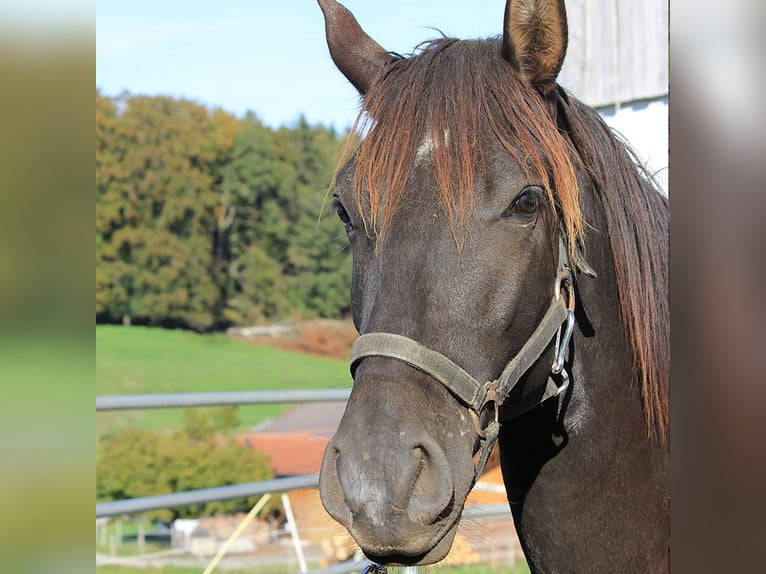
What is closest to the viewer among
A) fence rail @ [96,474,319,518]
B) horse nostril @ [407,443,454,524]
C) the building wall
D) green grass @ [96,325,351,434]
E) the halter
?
horse nostril @ [407,443,454,524]

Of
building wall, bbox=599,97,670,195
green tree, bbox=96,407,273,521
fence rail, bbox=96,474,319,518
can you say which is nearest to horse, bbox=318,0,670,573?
fence rail, bbox=96,474,319,518

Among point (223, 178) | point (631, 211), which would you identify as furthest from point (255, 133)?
point (631, 211)

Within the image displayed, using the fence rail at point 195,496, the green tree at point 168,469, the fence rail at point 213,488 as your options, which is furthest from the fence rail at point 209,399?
the green tree at point 168,469

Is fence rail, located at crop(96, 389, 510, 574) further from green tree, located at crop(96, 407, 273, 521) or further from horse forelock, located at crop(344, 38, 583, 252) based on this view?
green tree, located at crop(96, 407, 273, 521)

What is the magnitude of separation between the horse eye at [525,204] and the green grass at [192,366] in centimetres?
2509

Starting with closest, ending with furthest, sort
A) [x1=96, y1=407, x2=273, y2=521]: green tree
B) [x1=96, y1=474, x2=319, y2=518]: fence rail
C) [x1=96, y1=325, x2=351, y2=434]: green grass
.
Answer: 1. [x1=96, y1=474, x2=319, y2=518]: fence rail
2. [x1=96, y1=407, x2=273, y2=521]: green tree
3. [x1=96, y1=325, x2=351, y2=434]: green grass

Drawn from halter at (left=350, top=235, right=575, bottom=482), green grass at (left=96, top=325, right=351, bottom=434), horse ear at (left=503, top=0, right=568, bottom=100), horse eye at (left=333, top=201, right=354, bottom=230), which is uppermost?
horse ear at (left=503, top=0, right=568, bottom=100)

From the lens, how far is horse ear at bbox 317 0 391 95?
195 cm

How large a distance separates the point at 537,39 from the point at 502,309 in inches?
25.6
